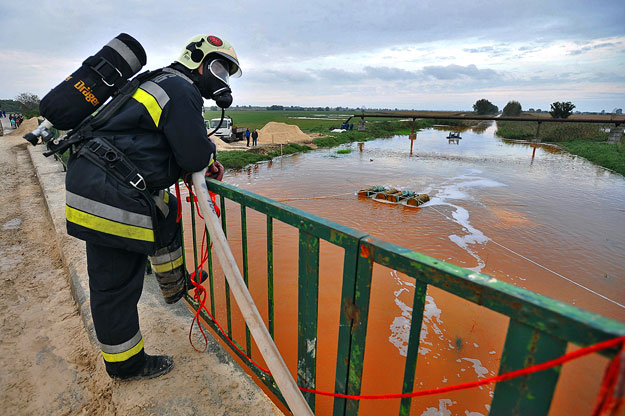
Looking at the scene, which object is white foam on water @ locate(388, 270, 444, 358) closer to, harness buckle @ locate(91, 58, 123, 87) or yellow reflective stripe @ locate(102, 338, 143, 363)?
yellow reflective stripe @ locate(102, 338, 143, 363)

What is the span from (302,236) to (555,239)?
9.62 metres

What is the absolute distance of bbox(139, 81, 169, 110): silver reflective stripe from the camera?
5.71 ft

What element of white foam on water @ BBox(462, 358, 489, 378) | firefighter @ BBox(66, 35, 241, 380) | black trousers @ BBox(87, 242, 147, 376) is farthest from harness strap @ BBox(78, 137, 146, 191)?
white foam on water @ BBox(462, 358, 489, 378)

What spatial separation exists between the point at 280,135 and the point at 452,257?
2525 cm

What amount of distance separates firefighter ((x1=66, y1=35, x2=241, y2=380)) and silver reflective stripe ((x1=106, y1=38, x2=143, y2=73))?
10 cm

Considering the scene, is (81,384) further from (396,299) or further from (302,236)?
(396,299)

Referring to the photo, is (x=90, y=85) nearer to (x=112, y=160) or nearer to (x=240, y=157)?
(x=112, y=160)


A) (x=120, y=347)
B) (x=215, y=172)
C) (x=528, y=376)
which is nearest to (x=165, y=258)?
(x=120, y=347)

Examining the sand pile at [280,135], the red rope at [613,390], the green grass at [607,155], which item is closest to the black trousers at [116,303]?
the red rope at [613,390]

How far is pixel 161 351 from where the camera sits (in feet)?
7.78

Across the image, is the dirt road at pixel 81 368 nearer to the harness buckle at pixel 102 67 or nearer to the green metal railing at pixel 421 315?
the green metal railing at pixel 421 315

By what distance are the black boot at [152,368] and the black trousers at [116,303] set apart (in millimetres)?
36

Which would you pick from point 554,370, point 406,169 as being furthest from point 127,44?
point 406,169

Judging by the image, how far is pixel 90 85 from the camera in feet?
5.72
